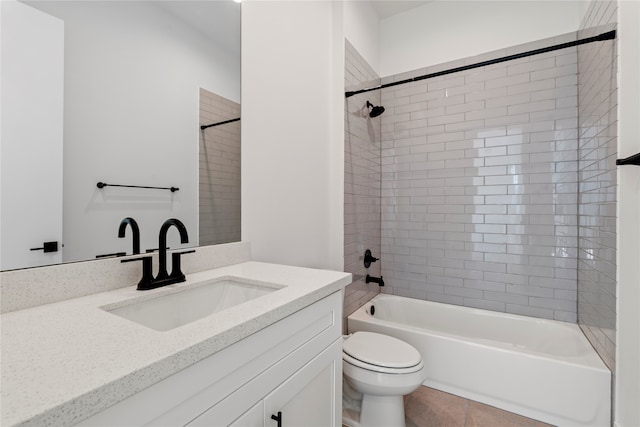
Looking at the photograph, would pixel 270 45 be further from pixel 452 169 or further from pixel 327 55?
pixel 452 169

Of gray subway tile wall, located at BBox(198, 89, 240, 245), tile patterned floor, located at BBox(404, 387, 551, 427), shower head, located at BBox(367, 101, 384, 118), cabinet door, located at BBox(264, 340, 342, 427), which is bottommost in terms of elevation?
tile patterned floor, located at BBox(404, 387, 551, 427)

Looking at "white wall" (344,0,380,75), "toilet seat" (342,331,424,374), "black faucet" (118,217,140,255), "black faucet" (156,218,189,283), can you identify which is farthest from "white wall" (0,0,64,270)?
"white wall" (344,0,380,75)

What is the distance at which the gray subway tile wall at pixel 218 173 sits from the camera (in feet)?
4.58

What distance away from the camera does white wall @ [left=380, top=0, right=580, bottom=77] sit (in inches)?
87.3

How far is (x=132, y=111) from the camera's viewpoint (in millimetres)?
1113

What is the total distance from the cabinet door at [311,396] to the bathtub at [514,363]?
1.02 metres

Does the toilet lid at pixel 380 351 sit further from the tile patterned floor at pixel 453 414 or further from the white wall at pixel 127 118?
the white wall at pixel 127 118

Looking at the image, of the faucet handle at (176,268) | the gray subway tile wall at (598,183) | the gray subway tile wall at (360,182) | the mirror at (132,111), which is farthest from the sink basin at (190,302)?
the gray subway tile wall at (598,183)

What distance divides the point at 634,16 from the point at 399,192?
173cm

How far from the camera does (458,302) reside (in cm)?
251

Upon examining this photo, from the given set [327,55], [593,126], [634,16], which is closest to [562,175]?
[593,126]

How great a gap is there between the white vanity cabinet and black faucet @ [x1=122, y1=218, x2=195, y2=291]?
50cm

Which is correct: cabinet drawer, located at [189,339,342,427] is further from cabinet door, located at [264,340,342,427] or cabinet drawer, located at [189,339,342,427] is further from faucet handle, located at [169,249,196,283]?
faucet handle, located at [169,249,196,283]

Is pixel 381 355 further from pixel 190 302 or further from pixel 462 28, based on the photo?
pixel 462 28
